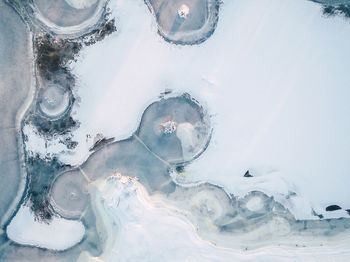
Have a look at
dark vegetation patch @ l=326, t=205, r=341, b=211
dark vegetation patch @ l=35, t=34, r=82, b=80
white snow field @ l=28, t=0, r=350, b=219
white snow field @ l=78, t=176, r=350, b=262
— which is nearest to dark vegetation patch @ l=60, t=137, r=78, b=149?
white snow field @ l=28, t=0, r=350, b=219

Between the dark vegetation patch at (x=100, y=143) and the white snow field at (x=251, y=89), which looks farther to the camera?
the dark vegetation patch at (x=100, y=143)

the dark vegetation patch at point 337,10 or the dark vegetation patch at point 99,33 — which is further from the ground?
the dark vegetation patch at point 337,10

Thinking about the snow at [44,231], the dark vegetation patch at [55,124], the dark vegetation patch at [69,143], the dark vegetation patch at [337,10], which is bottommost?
the snow at [44,231]

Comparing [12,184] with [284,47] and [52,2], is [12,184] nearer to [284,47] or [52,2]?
[52,2]

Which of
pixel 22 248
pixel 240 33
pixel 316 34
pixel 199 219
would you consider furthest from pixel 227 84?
pixel 22 248

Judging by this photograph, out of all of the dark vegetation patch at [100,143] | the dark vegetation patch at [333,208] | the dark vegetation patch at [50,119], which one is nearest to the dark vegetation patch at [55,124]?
the dark vegetation patch at [50,119]

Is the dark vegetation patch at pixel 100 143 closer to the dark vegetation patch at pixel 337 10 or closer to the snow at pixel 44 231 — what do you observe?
the snow at pixel 44 231
